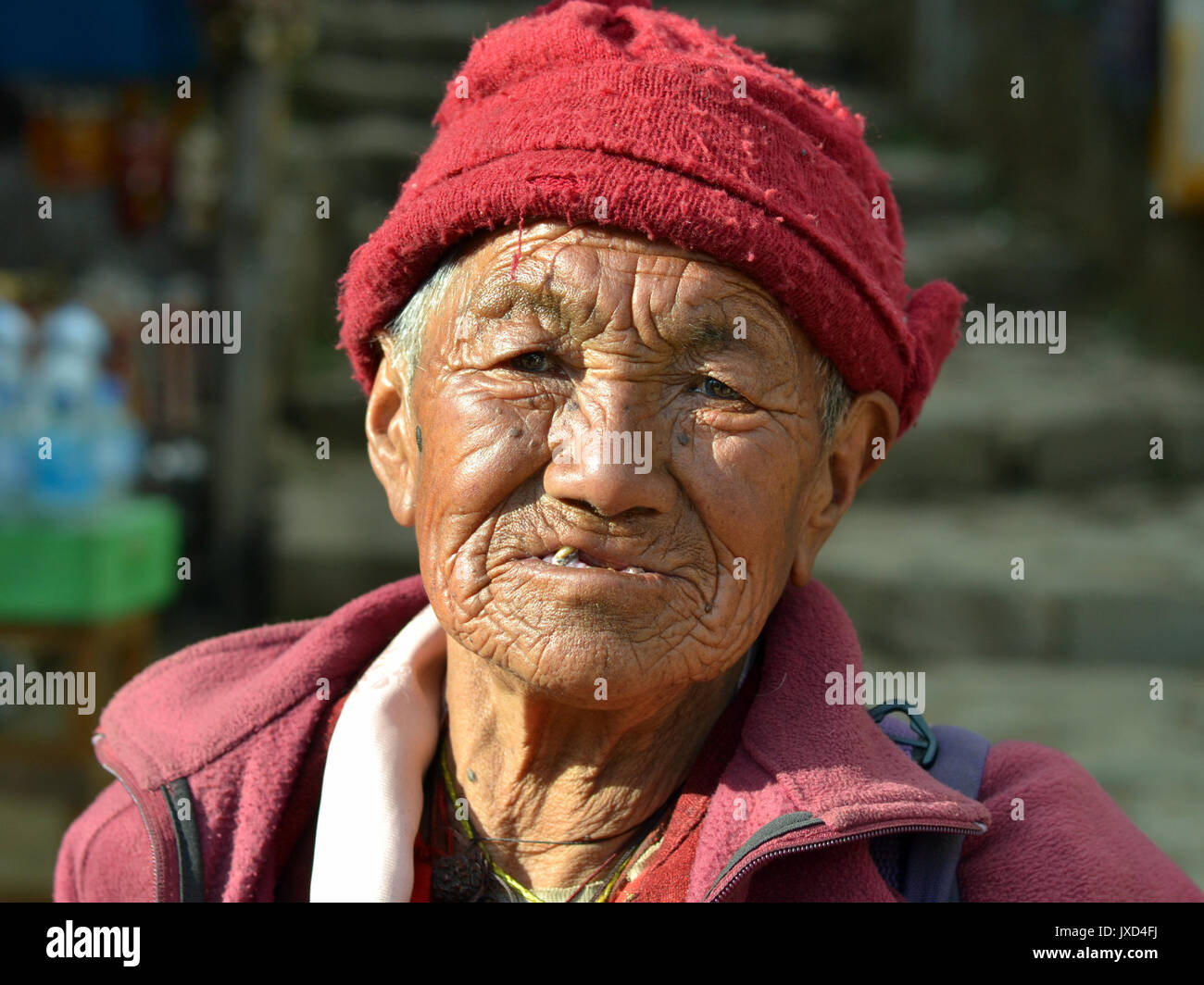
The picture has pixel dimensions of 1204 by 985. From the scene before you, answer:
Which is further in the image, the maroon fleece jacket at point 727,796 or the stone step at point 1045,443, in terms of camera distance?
the stone step at point 1045,443

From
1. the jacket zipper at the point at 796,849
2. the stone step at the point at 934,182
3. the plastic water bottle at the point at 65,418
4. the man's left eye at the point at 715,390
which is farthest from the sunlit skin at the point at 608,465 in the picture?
the stone step at the point at 934,182

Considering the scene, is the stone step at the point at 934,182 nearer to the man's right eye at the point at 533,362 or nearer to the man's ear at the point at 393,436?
the man's ear at the point at 393,436

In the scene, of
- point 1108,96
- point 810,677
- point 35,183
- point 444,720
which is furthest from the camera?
point 1108,96

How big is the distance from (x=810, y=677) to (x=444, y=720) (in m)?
0.63

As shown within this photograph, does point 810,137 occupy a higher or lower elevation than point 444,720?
higher

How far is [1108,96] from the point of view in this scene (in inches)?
301

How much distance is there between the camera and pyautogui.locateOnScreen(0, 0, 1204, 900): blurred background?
4.43m

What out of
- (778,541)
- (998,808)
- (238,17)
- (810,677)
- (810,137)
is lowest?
(998,808)

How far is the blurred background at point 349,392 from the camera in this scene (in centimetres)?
443

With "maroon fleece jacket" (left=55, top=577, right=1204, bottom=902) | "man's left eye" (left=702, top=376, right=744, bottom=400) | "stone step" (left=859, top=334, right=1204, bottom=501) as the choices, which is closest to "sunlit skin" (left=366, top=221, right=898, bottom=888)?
"man's left eye" (left=702, top=376, right=744, bottom=400)

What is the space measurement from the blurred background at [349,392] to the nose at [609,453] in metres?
2.74

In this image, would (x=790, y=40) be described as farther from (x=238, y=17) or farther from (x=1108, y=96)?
(x=238, y=17)

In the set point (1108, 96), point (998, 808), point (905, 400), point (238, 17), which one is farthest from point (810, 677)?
point (1108, 96)

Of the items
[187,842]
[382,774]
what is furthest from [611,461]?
[187,842]
